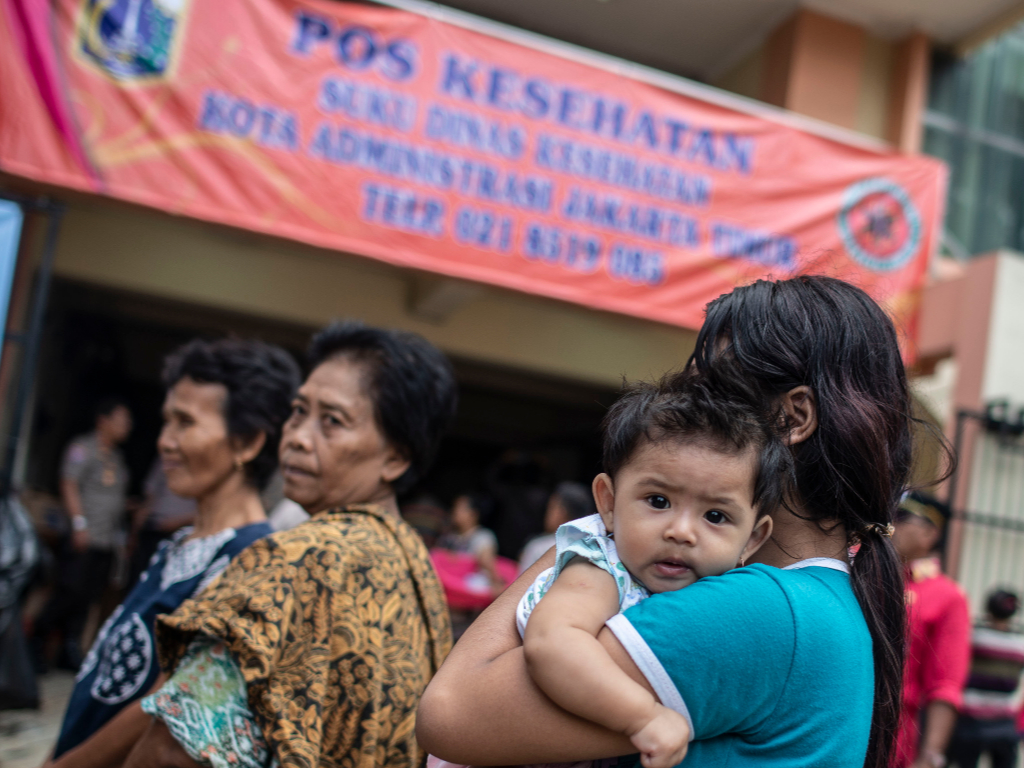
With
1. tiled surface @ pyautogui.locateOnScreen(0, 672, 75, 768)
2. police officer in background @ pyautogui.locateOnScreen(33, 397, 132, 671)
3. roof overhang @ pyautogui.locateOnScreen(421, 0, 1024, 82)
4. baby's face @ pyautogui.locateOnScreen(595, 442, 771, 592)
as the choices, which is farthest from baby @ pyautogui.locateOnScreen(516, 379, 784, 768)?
roof overhang @ pyautogui.locateOnScreen(421, 0, 1024, 82)

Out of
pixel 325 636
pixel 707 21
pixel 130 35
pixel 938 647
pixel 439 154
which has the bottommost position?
pixel 938 647

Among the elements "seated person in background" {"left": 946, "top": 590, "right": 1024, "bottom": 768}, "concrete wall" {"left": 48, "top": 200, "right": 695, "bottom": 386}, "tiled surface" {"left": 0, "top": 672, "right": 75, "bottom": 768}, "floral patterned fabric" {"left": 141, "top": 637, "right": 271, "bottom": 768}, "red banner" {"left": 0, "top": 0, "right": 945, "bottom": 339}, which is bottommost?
"tiled surface" {"left": 0, "top": 672, "right": 75, "bottom": 768}

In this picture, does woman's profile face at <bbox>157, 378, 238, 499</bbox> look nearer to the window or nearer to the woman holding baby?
the woman holding baby

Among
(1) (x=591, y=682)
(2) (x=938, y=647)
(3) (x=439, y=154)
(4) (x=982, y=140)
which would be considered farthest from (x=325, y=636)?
(4) (x=982, y=140)

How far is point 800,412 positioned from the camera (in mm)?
1248

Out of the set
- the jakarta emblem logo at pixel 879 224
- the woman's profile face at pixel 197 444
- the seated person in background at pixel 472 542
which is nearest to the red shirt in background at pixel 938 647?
the jakarta emblem logo at pixel 879 224

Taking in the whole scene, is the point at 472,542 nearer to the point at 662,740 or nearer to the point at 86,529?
the point at 86,529

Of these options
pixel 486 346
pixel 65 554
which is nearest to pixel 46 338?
pixel 65 554

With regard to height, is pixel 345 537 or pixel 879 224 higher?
pixel 879 224

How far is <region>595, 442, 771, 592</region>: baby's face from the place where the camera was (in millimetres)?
1167

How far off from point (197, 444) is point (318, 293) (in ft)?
17.2

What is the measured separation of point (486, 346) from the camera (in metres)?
7.90

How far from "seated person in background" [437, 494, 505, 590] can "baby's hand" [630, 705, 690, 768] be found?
515 cm

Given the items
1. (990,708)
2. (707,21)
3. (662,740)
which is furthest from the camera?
(707,21)
